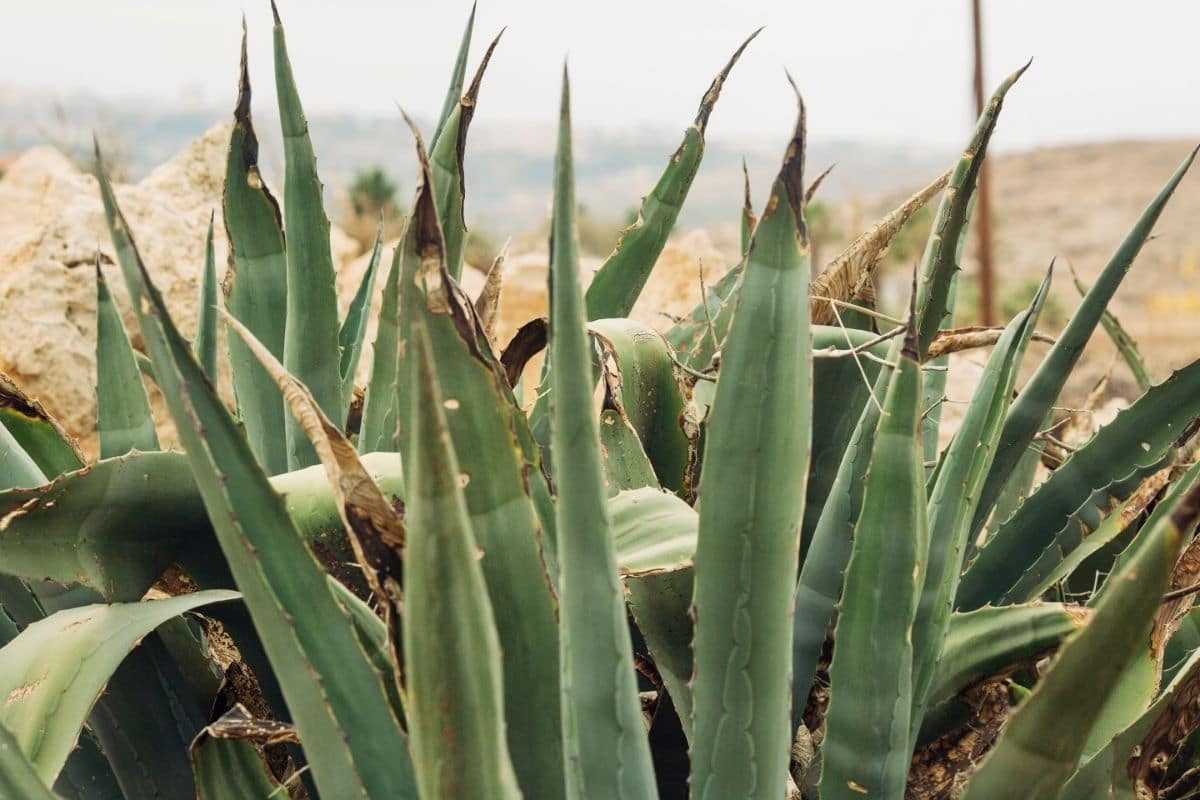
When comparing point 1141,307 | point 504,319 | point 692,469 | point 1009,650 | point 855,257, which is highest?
point 855,257

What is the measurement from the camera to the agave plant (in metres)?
0.73

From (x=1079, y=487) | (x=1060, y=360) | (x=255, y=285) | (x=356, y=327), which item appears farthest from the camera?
(x=356, y=327)

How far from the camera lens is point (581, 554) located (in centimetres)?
73

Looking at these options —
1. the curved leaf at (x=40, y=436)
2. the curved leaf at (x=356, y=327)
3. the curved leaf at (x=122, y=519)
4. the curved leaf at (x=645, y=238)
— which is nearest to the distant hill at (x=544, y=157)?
the curved leaf at (x=356, y=327)

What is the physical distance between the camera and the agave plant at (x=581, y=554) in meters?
0.73

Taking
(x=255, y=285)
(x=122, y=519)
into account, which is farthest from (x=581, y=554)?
(x=255, y=285)

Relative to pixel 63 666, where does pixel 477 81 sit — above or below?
above

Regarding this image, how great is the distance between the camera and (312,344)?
1.43 meters

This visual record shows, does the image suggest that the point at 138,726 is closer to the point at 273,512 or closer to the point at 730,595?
the point at 273,512

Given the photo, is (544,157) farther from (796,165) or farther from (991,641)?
A: (796,165)

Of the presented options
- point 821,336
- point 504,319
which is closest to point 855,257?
point 821,336

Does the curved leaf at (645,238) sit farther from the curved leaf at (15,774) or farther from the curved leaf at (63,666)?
the curved leaf at (15,774)

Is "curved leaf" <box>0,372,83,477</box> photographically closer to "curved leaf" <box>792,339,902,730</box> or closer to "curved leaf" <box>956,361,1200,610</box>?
"curved leaf" <box>792,339,902,730</box>

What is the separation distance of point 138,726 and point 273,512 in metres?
0.46
